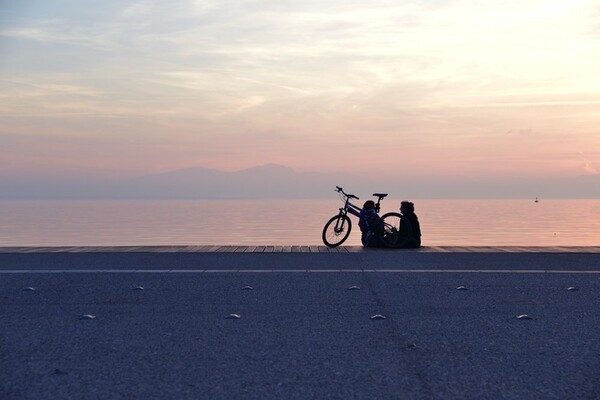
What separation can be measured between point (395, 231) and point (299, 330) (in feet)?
30.9

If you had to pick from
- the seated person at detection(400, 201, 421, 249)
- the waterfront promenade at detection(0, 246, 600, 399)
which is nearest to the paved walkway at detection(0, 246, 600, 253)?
the seated person at detection(400, 201, 421, 249)

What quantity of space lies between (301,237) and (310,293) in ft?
136

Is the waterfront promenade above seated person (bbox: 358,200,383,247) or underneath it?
underneath

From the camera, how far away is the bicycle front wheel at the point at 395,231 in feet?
53.5

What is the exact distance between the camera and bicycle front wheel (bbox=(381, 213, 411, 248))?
1631 cm

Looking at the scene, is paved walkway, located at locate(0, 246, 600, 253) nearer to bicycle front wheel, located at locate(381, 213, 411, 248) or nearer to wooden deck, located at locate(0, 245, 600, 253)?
wooden deck, located at locate(0, 245, 600, 253)

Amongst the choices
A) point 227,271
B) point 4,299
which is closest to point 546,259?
point 227,271

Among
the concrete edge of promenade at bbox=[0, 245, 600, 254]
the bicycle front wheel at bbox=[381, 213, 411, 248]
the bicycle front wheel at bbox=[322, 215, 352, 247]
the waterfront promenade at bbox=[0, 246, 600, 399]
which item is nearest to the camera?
the waterfront promenade at bbox=[0, 246, 600, 399]

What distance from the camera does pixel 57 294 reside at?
31.0ft

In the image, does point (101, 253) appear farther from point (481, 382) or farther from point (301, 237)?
point (301, 237)

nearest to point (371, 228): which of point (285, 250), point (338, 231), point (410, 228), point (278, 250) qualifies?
point (410, 228)

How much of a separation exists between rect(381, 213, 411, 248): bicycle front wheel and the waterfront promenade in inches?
131

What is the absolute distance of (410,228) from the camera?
16.4 metres

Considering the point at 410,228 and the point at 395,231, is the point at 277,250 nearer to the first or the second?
the point at 395,231
